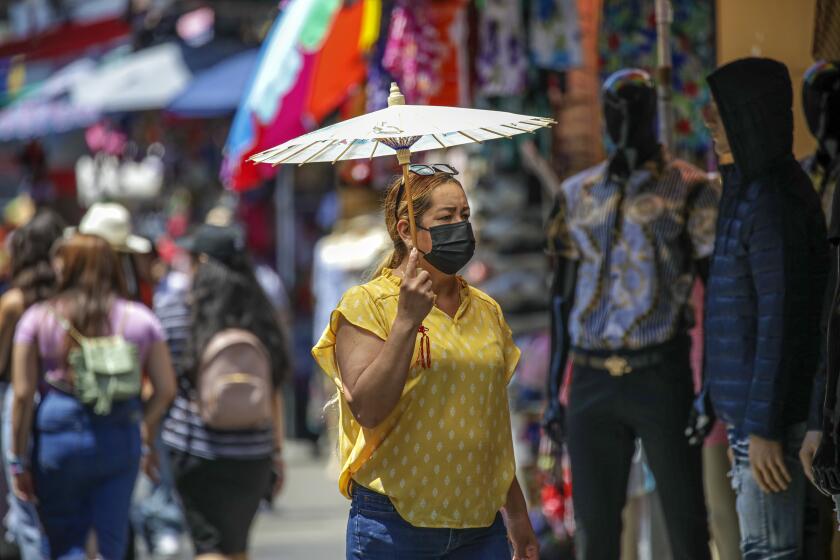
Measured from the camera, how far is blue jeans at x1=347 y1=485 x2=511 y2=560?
170 inches

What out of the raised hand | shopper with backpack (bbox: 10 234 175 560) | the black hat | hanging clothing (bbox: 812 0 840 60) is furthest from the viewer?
the black hat

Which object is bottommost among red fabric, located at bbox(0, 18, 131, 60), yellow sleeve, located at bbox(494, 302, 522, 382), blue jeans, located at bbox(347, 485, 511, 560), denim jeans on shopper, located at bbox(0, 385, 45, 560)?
denim jeans on shopper, located at bbox(0, 385, 45, 560)

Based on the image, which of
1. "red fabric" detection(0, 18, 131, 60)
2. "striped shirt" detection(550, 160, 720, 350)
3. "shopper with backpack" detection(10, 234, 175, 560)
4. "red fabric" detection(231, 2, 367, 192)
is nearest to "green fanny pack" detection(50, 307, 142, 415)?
"shopper with backpack" detection(10, 234, 175, 560)

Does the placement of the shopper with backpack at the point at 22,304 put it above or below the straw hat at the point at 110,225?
below

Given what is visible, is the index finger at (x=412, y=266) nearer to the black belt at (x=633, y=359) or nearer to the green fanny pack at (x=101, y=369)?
the black belt at (x=633, y=359)

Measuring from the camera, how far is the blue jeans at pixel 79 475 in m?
7.01

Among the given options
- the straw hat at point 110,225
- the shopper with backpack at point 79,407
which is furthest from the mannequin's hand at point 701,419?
the straw hat at point 110,225

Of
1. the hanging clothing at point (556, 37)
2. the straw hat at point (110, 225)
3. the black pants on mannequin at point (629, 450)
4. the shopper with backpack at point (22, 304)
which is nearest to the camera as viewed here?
the black pants on mannequin at point (629, 450)

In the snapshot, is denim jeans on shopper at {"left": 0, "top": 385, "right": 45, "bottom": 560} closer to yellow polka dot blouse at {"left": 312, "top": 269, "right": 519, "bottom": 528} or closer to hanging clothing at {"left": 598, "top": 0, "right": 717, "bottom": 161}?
yellow polka dot blouse at {"left": 312, "top": 269, "right": 519, "bottom": 528}

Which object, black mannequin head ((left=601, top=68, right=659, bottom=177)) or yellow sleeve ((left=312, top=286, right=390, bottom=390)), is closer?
yellow sleeve ((left=312, top=286, right=390, bottom=390))

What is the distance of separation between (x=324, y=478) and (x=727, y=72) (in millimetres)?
9721

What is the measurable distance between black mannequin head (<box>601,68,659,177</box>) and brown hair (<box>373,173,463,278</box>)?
5.47ft

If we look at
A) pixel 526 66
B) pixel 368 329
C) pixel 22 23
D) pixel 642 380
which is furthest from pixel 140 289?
pixel 22 23

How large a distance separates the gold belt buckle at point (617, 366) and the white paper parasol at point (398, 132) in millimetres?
1699
